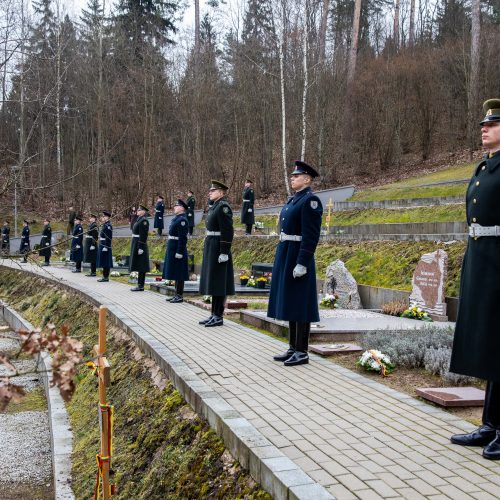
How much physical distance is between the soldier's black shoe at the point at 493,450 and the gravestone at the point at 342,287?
25.6ft

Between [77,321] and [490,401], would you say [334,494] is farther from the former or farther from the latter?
[77,321]

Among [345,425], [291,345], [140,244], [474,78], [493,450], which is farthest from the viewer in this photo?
[474,78]

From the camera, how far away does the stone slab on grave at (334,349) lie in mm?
7512

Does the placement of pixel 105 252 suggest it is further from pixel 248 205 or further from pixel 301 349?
pixel 301 349

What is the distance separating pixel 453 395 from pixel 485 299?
61.3 inches

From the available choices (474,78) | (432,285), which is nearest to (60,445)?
(432,285)

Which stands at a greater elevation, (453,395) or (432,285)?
(432,285)

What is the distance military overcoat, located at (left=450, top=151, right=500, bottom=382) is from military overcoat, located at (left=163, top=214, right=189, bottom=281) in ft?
28.4

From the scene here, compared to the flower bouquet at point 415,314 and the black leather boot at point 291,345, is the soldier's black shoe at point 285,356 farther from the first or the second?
the flower bouquet at point 415,314

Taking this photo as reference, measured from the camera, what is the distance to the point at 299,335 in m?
6.91

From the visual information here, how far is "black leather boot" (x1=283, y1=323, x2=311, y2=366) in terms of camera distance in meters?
6.86

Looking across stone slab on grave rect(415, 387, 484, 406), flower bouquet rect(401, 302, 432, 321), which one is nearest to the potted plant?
flower bouquet rect(401, 302, 432, 321)

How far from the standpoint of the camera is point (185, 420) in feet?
17.7

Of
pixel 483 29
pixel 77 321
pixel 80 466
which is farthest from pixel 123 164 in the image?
pixel 80 466
